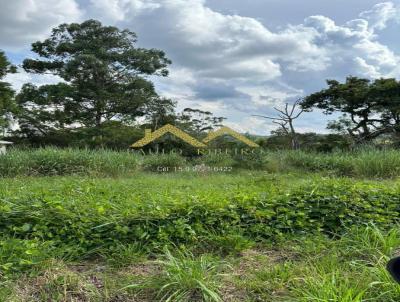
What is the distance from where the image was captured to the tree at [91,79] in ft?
59.9

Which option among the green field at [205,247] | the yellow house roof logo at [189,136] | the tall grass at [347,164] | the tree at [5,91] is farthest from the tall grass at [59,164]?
the tree at [5,91]

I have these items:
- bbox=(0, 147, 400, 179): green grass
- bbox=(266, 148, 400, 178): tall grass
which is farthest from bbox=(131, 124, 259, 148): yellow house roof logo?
bbox=(0, 147, 400, 179): green grass

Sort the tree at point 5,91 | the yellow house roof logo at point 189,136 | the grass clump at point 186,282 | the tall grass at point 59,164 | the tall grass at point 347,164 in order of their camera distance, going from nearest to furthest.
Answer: the grass clump at point 186,282
the tall grass at point 347,164
the tall grass at point 59,164
the yellow house roof logo at point 189,136
the tree at point 5,91

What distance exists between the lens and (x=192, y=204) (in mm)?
3055

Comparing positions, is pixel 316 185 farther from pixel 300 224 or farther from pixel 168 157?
pixel 168 157

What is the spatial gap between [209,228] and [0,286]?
1.47m

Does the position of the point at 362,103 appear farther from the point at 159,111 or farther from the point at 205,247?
the point at 205,247

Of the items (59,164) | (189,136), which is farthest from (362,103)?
(59,164)

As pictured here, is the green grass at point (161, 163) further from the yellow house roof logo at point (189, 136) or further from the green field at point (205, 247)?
the green field at point (205, 247)

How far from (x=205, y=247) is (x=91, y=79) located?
17427 millimetres

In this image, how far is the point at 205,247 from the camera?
9.10 feet

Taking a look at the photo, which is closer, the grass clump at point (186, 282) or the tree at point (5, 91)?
the grass clump at point (186, 282)

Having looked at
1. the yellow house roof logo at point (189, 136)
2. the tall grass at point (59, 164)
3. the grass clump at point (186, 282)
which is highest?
the yellow house roof logo at point (189, 136)

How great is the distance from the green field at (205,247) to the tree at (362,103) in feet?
41.6
